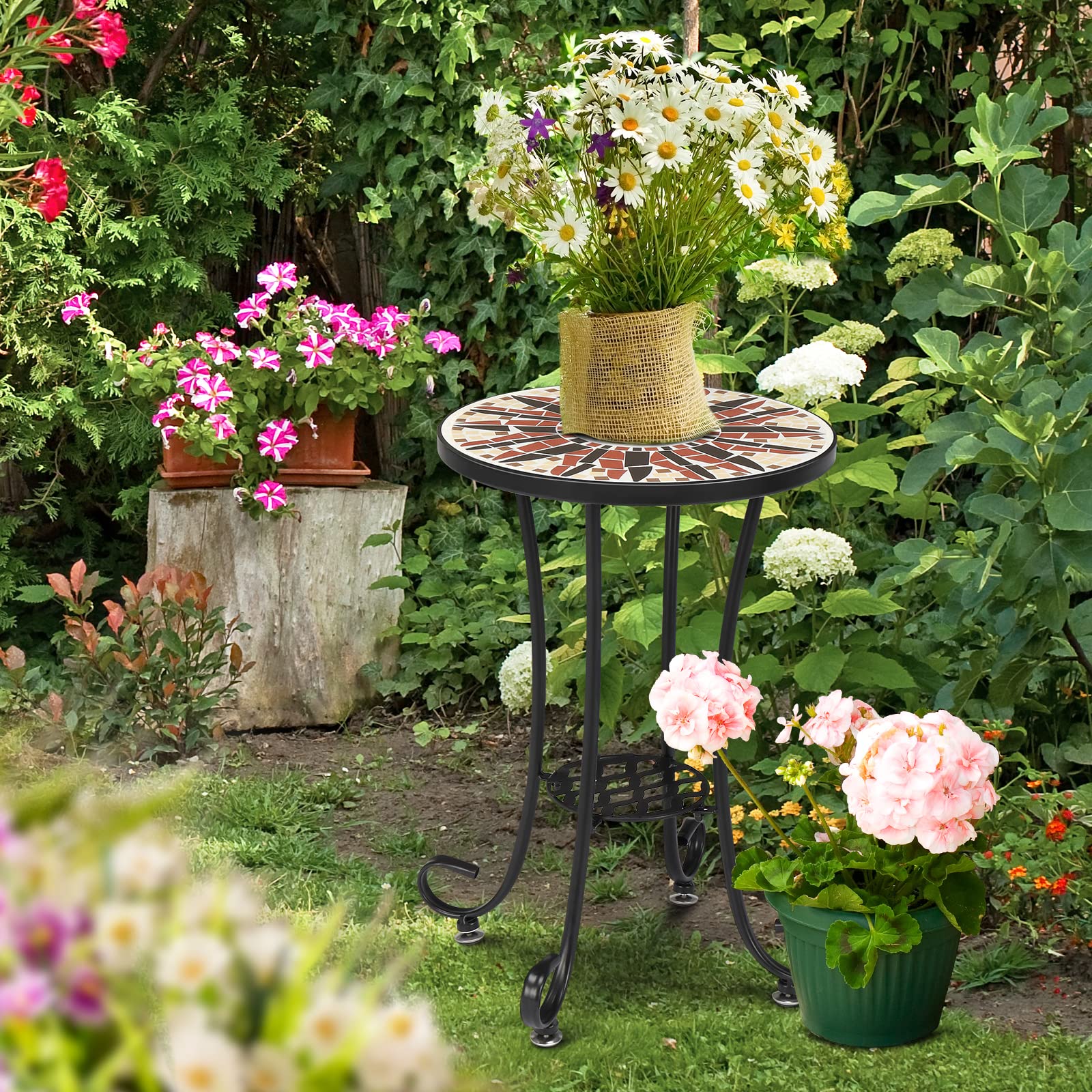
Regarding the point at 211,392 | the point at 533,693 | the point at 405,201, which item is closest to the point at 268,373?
the point at 211,392

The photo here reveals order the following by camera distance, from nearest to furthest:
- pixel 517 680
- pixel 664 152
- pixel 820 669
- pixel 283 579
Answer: pixel 664 152, pixel 820 669, pixel 517 680, pixel 283 579

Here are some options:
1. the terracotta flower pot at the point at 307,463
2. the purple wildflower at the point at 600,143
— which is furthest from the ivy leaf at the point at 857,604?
the terracotta flower pot at the point at 307,463

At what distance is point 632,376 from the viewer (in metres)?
2.02

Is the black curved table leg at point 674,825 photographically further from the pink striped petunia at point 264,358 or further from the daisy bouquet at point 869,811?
the pink striped petunia at point 264,358

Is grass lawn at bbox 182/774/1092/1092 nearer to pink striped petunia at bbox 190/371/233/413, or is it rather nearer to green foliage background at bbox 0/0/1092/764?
green foliage background at bbox 0/0/1092/764

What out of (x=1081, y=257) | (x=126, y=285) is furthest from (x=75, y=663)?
(x=1081, y=257)

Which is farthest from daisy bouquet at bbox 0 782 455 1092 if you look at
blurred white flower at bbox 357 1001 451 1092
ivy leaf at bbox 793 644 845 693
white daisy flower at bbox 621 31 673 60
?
ivy leaf at bbox 793 644 845 693

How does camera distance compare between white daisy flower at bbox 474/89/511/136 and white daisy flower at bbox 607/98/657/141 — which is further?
white daisy flower at bbox 474/89/511/136

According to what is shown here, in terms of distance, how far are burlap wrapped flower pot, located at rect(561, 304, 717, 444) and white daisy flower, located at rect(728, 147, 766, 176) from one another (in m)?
0.25

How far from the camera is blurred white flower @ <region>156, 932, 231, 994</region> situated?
0.97ft

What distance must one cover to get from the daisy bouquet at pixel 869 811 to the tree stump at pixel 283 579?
68.7 inches

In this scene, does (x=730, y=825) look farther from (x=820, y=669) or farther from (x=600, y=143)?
(x=600, y=143)

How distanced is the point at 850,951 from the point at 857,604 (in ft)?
2.61

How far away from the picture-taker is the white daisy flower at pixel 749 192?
182 centimetres
